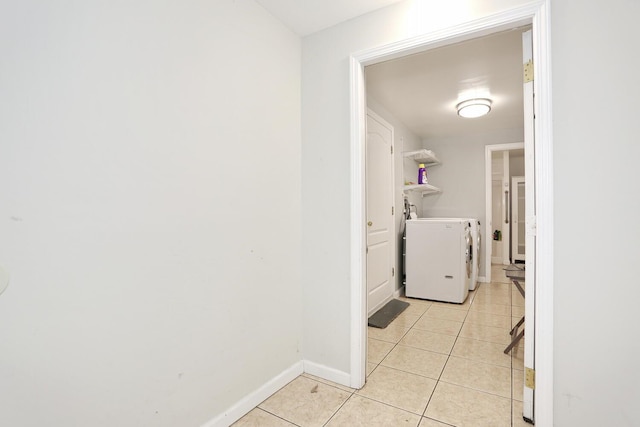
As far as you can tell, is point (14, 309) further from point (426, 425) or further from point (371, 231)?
point (371, 231)

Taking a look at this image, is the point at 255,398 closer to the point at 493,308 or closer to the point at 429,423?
the point at 429,423

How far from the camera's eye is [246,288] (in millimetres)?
1792

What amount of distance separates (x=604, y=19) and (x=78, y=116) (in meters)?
2.27

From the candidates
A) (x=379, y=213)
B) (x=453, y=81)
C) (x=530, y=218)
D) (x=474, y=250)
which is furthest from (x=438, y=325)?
(x=453, y=81)

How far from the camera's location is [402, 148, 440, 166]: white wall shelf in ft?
14.8

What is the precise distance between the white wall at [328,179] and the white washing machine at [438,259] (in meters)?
2.31

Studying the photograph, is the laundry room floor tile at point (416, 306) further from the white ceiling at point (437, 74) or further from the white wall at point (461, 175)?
the white ceiling at point (437, 74)

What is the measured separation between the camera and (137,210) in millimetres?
1284

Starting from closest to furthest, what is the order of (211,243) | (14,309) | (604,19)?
(14,309), (604,19), (211,243)

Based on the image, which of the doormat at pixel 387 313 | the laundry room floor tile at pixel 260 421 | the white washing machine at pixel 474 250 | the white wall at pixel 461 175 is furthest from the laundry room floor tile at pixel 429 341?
the white wall at pixel 461 175

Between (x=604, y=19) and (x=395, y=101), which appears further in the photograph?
(x=395, y=101)

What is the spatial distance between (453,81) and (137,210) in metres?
3.12

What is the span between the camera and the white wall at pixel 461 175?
5023 mm

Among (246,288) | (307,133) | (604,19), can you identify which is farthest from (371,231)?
(604,19)
